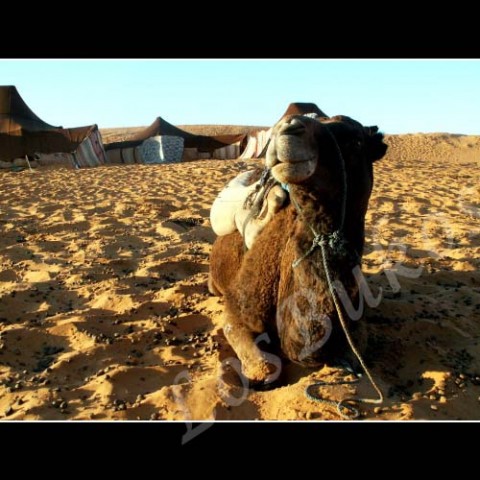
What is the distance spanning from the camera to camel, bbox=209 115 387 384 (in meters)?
3.20

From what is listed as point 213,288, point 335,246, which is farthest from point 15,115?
point 335,246

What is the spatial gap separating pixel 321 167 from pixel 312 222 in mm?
388

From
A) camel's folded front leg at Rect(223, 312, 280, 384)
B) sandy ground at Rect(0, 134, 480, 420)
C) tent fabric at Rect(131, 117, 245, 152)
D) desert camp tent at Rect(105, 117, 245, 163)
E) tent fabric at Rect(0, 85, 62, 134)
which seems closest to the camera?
sandy ground at Rect(0, 134, 480, 420)

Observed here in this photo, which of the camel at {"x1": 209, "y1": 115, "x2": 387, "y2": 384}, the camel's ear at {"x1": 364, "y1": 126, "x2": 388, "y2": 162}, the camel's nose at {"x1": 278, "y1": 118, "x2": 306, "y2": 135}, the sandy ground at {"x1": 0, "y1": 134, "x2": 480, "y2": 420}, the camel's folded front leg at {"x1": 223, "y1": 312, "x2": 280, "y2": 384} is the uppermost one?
the camel's nose at {"x1": 278, "y1": 118, "x2": 306, "y2": 135}

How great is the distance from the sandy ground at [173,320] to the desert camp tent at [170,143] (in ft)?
43.7

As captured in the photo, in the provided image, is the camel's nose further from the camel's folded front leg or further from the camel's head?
the camel's folded front leg

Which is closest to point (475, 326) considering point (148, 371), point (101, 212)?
point (148, 371)

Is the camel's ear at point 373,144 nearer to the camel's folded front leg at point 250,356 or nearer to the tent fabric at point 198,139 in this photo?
the camel's folded front leg at point 250,356

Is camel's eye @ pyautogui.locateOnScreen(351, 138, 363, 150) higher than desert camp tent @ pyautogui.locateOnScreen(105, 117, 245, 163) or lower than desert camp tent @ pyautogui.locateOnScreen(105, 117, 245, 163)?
higher

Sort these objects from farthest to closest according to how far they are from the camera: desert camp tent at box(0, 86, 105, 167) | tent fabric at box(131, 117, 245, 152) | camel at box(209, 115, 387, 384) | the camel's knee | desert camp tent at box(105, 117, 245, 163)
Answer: tent fabric at box(131, 117, 245, 152) < desert camp tent at box(105, 117, 245, 163) < desert camp tent at box(0, 86, 105, 167) < the camel's knee < camel at box(209, 115, 387, 384)

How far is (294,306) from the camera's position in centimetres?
344


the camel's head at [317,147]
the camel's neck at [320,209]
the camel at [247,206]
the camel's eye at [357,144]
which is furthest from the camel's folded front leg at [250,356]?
the camel's eye at [357,144]

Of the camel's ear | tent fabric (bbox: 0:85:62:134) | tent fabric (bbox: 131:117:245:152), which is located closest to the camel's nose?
the camel's ear

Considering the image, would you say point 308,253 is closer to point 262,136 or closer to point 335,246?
point 335,246
